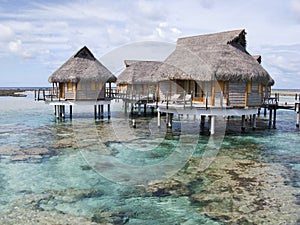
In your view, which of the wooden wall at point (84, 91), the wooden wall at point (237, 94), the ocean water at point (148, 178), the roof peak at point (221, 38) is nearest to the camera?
the ocean water at point (148, 178)

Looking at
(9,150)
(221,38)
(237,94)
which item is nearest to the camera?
(9,150)

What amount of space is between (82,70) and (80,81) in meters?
1.06

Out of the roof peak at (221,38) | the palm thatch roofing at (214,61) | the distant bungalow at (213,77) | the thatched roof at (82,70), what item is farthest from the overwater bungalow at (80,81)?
the roof peak at (221,38)

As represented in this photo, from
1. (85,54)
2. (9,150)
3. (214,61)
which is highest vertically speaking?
(85,54)

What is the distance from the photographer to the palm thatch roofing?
17766 millimetres

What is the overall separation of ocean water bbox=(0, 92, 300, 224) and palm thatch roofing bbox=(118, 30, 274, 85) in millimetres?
3673

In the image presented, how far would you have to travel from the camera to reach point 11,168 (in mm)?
12070

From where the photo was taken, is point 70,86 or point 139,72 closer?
point 70,86

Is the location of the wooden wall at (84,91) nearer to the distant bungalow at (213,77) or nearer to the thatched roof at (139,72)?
the thatched roof at (139,72)

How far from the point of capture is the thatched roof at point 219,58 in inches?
698

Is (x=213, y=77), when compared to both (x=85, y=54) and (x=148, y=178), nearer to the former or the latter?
(x=148, y=178)

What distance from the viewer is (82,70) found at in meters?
25.2

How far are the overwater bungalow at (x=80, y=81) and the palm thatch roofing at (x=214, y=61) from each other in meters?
6.79

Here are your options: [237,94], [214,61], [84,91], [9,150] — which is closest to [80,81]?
[84,91]
